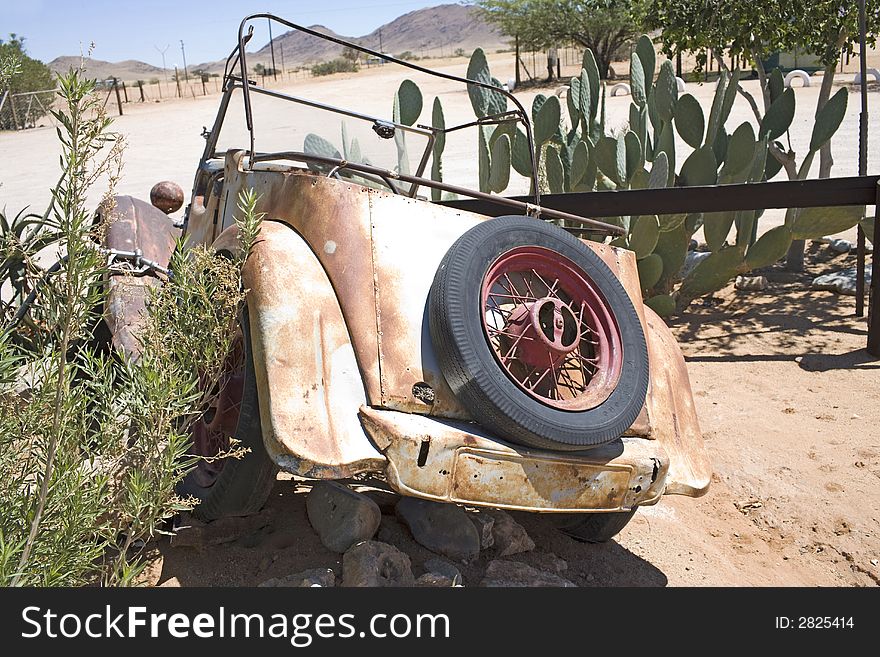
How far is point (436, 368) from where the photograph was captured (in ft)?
9.00

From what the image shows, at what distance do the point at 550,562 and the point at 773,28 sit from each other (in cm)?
648

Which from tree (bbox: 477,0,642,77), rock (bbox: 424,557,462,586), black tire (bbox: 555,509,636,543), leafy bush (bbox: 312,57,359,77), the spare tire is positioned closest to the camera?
the spare tire

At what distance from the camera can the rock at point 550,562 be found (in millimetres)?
3203

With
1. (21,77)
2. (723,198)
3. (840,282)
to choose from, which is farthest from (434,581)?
(21,77)

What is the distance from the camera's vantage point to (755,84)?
27328 mm

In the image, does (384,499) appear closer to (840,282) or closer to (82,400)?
(82,400)

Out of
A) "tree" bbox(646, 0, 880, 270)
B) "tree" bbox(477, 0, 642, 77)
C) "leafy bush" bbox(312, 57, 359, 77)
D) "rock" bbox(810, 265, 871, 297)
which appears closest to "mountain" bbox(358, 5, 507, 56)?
"leafy bush" bbox(312, 57, 359, 77)

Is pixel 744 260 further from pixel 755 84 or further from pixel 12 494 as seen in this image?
pixel 755 84

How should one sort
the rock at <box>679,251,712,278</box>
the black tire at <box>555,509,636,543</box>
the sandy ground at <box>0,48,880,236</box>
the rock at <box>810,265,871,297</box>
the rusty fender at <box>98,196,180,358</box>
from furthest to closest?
1. the rock at <box>679,251,712,278</box>
2. the rock at <box>810,265,871,297</box>
3. the sandy ground at <box>0,48,880,236</box>
4. the rusty fender at <box>98,196,180,358</box>
5. the black tire at <box>555,509,636,543</box>

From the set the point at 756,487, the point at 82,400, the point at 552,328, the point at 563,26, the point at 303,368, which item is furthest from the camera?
the point at 563,26

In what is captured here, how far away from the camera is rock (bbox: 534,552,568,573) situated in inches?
126

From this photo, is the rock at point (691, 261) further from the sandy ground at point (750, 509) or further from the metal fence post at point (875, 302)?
the metal fence post at point (875, 302)

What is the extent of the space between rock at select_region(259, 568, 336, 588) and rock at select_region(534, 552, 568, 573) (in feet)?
2.83

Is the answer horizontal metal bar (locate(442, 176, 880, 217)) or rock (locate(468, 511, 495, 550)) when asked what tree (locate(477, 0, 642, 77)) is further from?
rock (locate(468, 511, 495, 550))
